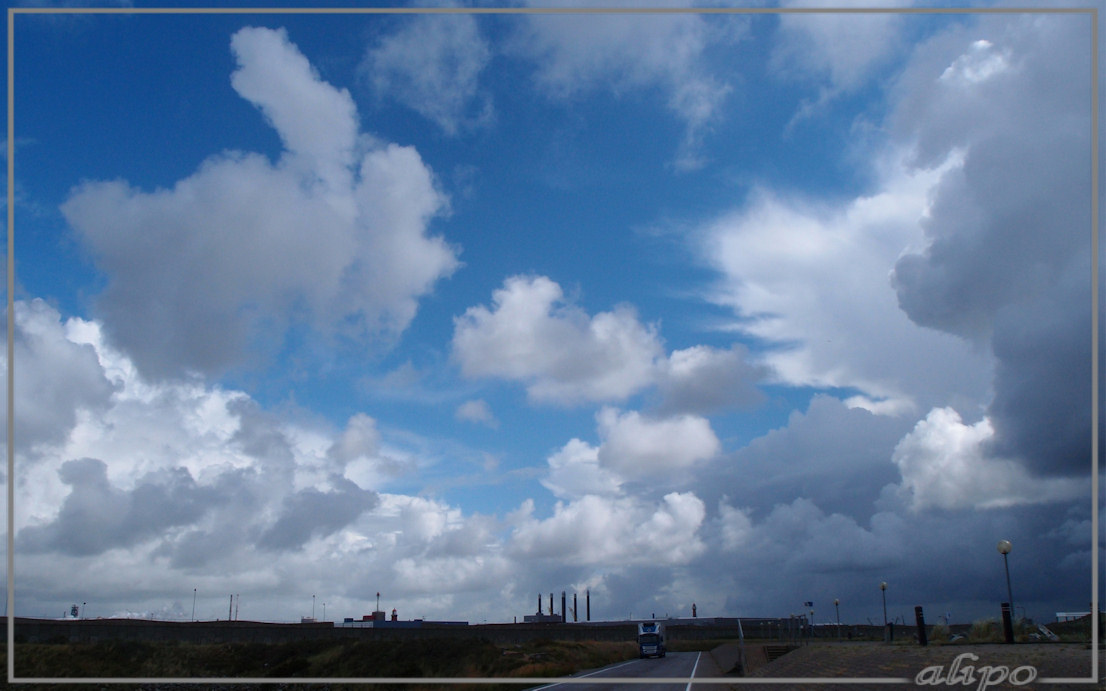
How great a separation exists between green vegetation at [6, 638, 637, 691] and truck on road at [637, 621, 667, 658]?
12534 mm

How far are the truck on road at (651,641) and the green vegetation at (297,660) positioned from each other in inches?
493

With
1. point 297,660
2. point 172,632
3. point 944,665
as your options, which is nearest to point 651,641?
point 297,660

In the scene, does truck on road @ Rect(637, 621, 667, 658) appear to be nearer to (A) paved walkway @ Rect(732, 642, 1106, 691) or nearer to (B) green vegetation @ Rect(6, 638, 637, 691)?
(B) green vegetation @ Rect(6, 638, 637, 691)

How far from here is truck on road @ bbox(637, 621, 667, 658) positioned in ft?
254

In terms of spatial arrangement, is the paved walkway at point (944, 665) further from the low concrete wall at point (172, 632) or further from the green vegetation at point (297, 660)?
the low concrete wall at point (172, 632)

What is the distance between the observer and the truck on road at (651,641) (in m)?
77.4

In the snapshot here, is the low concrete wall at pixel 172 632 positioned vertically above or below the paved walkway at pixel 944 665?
below

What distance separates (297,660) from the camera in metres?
59.0

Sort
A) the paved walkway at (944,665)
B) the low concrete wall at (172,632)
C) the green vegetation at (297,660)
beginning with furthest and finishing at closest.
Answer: the low concrete wall at (172,632) < the green vegetation at (297,660) < the paved walkway at (944,665)

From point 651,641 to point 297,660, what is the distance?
36669mm

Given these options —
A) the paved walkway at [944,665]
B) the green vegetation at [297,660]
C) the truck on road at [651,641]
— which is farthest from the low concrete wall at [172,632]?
the paved walkway at [944,665]

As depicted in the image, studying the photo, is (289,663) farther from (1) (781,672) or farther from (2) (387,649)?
(1) (781,672)

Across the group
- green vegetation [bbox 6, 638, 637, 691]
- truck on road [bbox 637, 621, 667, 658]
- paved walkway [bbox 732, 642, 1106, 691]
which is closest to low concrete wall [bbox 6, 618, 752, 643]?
green vegetation [bbox 6, 638, 637, 691]

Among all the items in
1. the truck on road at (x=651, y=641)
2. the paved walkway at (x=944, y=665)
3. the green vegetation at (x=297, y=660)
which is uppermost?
the paved walkway at (x=944, y=665)
